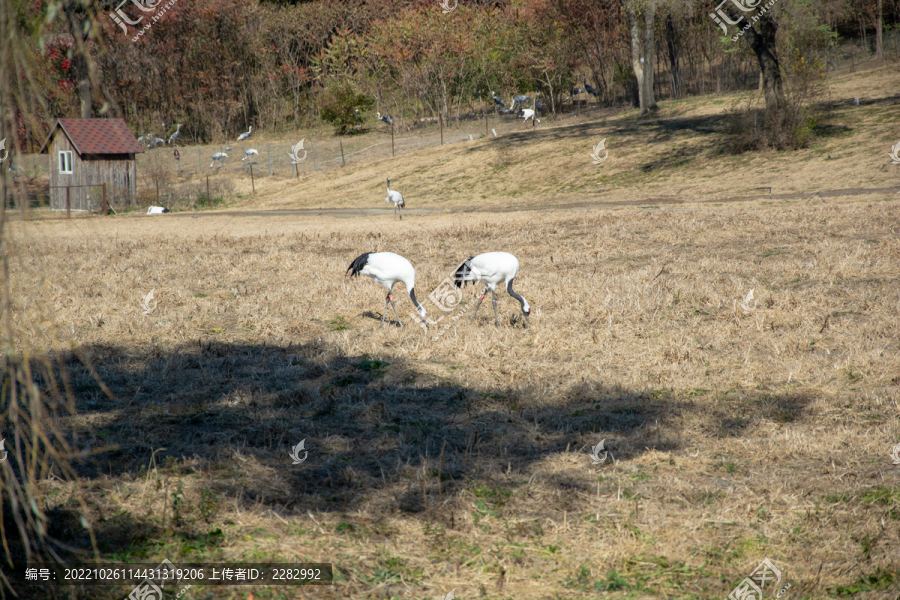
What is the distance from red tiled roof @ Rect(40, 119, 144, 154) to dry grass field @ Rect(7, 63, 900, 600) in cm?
2227

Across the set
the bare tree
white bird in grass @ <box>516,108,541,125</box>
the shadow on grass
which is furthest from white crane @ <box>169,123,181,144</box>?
the shadow on grass

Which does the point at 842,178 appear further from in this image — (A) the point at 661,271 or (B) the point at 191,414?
(B) the point at 191,414

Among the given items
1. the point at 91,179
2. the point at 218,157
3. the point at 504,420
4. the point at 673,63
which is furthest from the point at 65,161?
the point at 673,63

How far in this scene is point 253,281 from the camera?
1298cm

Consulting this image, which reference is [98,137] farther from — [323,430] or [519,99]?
[323,430]

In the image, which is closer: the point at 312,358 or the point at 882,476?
the point at 882,476

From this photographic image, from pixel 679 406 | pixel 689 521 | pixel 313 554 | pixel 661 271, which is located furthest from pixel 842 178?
pixel 313 554

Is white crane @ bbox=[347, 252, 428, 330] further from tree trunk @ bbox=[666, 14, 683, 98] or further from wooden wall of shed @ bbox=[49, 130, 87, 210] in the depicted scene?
tree trunk @ bbox=[666, 14, 683, 98]

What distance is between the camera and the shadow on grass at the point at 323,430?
5113 mm

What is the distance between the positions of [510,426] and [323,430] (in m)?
1.67

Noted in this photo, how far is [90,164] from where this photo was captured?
3441cm

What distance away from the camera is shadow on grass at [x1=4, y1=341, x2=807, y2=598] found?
201 inches

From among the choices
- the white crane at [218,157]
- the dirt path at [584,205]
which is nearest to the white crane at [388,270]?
the dirt path at [584,205]

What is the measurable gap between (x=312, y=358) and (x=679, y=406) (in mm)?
4130
